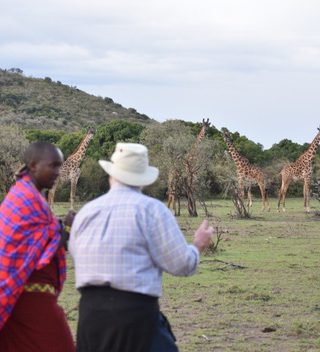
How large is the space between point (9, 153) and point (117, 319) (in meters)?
20.9

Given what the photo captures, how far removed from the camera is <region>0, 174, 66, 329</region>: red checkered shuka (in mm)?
4906

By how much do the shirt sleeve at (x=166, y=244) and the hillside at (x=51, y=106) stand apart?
48.0 m

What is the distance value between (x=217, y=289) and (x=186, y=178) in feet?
47.0

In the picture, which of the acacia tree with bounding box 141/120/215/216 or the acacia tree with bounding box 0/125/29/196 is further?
the acacia tree with bounding box 141/120/215/216

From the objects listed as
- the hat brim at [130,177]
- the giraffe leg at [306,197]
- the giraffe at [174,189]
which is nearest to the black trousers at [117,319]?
the hat brim at [130,177]

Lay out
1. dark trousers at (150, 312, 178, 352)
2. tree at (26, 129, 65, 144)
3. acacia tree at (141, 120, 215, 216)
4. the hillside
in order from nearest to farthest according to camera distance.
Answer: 1. dark trousers at (150, 312, 178, 352)
2. acacia tree at (141, 120, 215, 216)
3. tree at (26, 129, 65, 144)
4. the hillside

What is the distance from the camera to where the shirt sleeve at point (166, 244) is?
449 cm

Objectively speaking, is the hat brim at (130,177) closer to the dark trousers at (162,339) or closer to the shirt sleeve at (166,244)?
the shirt sleeve at (166,244)

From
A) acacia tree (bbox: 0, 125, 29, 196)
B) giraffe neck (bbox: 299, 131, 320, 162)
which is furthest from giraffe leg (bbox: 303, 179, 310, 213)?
acacia tree (bbox: 0, 125, 29, 196)

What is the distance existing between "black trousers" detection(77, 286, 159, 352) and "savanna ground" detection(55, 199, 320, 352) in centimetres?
292

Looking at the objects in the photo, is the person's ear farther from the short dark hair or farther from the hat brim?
the hat brim

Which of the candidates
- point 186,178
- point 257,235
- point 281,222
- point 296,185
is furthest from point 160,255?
point 296,185

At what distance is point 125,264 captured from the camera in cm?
451

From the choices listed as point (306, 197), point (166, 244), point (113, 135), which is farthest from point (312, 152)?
point (166, 244)
